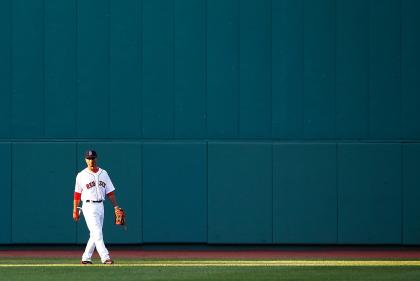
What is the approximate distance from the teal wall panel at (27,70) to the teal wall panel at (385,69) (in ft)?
22.1

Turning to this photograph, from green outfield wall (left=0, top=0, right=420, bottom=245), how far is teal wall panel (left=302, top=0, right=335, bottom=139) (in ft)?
0.09

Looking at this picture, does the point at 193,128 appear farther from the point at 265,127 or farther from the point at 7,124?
the point at 7,124

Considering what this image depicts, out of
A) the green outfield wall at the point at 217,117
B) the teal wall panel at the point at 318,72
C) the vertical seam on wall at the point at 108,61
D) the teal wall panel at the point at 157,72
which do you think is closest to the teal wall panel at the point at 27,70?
the green outfield wall at the point at 217,117

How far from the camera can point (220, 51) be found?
24.1 meters

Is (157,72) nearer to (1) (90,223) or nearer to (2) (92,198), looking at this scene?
(2) (92,198)

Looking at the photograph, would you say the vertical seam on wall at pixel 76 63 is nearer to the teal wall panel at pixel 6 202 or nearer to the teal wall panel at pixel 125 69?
the teal wall panel at pixel 125 69

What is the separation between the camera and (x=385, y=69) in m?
24.1

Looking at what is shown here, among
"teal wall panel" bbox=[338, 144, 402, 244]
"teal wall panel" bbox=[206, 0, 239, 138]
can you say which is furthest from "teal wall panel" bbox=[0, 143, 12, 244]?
"teal wall panel" bbox=[338, 144, 402, 244]

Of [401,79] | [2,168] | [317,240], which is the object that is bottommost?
[317,240]

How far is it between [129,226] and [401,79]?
629 cm

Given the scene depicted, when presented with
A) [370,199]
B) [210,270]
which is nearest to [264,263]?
[210,270]

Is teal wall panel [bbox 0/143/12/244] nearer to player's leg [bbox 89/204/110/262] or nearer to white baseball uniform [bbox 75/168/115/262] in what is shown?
white baseball uniform [bbox 75/168/115/262]

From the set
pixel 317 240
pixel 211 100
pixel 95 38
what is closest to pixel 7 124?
pixel 95 38

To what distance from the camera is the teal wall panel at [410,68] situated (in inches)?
946
